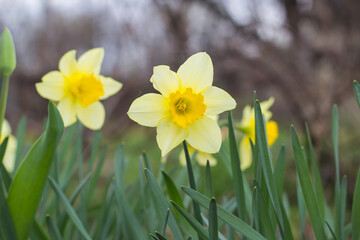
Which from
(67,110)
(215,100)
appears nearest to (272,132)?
(215,100)

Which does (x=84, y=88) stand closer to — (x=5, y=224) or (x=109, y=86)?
(x=109, y=86)

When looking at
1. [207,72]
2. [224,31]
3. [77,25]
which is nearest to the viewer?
[207,72]

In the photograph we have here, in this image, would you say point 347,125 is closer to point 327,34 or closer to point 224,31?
point 327,34

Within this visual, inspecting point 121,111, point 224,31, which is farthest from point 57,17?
point 224,31

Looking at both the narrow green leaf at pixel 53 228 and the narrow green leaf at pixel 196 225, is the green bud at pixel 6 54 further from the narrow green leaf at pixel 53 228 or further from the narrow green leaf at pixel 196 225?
the narrow green leaf at pixel 196 225

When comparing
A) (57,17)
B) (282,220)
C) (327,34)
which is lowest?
(282,220)

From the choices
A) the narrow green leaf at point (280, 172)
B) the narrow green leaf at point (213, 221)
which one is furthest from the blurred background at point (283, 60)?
the narrow green leaf at point (213, 221)
